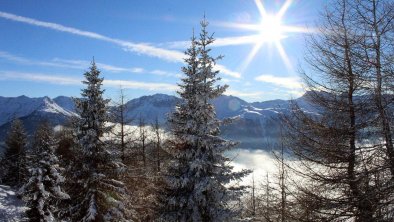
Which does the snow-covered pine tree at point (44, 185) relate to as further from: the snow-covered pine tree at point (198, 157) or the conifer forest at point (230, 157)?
the snow-covered pine tree at point (198, 157)

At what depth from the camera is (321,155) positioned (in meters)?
10.2

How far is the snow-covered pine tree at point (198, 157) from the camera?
16.8 metres

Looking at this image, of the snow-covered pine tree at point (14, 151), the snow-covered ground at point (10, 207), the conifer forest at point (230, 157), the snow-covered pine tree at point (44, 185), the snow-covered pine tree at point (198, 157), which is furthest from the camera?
the snow-covered pine tree at point (14, 151)

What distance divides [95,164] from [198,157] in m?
5.37

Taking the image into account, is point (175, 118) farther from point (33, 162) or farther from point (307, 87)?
point (33, 162)

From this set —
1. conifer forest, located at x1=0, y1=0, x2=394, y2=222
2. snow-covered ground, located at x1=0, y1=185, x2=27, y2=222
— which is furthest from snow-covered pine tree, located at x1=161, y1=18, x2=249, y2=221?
snow-covered ground, located at x1=0, y1=185, x2=27, y2=222

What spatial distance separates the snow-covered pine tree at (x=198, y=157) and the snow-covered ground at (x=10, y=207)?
51.0 feet

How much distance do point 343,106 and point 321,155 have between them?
143cm

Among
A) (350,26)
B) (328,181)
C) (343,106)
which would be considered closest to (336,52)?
(350,26)

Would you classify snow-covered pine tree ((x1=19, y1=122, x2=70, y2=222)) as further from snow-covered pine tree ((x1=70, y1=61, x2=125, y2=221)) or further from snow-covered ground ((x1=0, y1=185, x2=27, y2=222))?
snow-covered ground ((x1=0, y1=185, x2=27, y2=222))

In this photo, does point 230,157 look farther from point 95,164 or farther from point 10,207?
point 10,207

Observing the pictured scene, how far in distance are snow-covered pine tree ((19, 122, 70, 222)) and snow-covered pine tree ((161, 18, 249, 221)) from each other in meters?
7.52

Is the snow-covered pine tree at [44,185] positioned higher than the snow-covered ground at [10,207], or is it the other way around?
the snow-covered pine tree at [44,185]

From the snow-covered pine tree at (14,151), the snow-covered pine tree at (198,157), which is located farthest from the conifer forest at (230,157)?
the snow-covered pine tree at (14,151)
